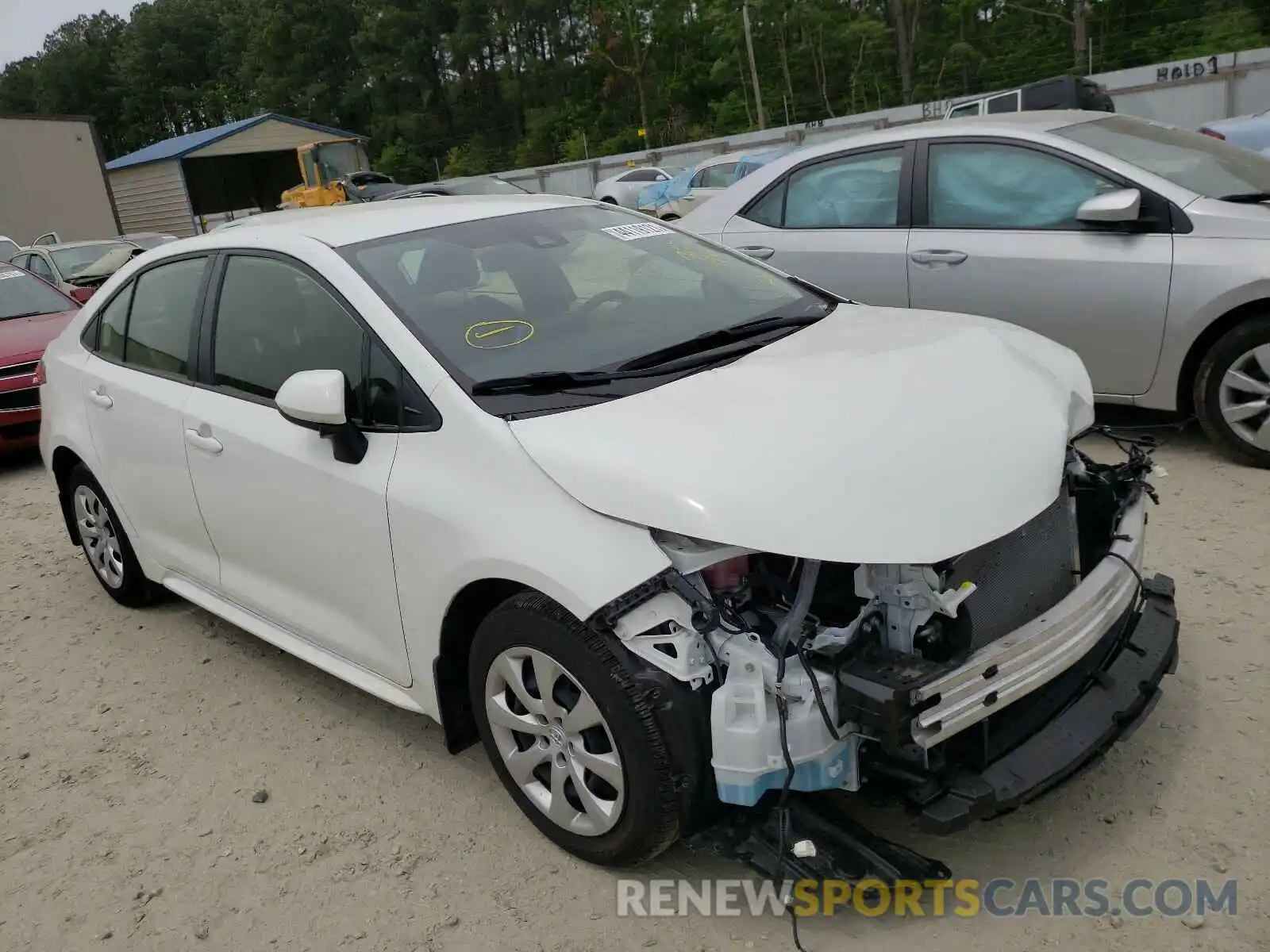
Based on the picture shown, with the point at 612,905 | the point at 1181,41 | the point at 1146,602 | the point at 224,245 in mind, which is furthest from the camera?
the point at 1181,41

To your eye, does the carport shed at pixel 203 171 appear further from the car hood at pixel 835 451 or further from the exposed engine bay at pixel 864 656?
the exposed engine bay at pixel 864 656

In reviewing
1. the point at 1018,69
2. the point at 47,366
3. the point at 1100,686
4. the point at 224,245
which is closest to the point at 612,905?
the point at 1100,686

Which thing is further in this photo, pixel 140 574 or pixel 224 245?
pixel 140 574

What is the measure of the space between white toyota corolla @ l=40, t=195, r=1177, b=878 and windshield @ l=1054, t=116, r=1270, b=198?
88.0 inches

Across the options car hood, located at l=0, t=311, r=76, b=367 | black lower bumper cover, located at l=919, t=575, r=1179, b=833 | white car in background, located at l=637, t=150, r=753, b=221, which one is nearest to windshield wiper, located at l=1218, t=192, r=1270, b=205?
black lower bumper cover, located at l=919, t=575, r=1179, b=833

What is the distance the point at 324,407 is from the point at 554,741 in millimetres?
1078

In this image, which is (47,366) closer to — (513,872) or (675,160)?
(513,872)

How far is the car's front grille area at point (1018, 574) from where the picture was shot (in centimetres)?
251

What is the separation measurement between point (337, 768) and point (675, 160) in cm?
3300

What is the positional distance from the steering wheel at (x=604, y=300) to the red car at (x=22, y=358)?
5570 millimetres

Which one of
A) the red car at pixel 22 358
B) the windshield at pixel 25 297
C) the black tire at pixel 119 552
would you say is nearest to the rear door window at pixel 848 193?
the black tire at pixel 119 552

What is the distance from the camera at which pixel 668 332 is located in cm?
319

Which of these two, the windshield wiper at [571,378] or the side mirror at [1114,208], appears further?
the side mirror at [1114,208]

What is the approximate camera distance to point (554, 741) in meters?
2.69
